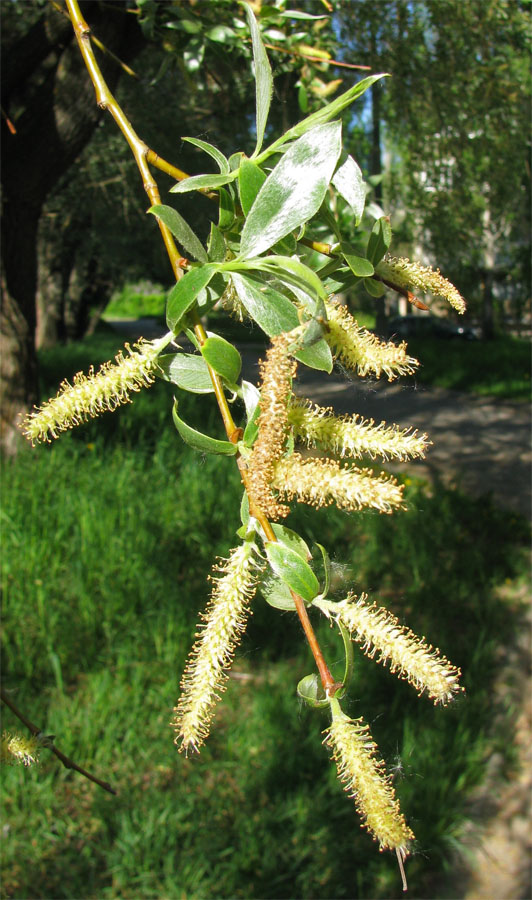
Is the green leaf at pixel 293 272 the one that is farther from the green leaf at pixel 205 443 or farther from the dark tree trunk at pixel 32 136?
the dark tree trunk at pixel 32 136

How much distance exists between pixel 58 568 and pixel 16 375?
115 centimetres

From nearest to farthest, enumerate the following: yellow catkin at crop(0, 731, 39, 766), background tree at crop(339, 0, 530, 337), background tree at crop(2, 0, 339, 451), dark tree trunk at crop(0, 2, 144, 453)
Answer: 1. yellow catkin at crop(0, 731, 39, 766)
2. background tree at crop(2, 0, 339, 451)
3. dark tree trunk at crop(0, 2, 144, 453)
4. background tree at crop(339, 0, 530, 337)

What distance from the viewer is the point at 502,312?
44.4 feet

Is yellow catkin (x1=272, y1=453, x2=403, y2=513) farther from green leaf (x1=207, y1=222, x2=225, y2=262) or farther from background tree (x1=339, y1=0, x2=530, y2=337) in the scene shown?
background tree (x1=339, y1=0, x2=530, y2=337)

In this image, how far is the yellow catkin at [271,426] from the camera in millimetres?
449

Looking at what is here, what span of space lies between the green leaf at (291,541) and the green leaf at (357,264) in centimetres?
19

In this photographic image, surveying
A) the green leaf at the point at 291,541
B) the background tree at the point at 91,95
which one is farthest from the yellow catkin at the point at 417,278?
the background tree at the point at 91,95

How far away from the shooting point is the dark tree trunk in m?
2.58

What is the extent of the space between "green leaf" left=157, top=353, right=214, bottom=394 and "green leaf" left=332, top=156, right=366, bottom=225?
165 mm

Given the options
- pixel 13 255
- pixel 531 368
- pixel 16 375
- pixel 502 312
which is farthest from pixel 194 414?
pixel 502 312

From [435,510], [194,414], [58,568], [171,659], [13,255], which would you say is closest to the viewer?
[171,659]

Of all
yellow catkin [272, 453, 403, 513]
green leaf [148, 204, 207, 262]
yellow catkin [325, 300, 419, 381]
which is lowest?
yellow catkin [272, 453, 403, 513]

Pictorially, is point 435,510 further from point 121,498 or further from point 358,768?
point 358,768

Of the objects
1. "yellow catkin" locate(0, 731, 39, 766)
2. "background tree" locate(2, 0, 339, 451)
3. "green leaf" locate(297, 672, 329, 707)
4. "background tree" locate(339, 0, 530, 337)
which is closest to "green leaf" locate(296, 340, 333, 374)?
"green leaf" locate(297, 672, 329, 707)
